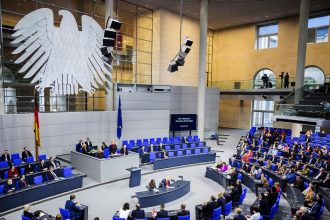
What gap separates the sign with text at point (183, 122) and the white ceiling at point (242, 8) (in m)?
9.08

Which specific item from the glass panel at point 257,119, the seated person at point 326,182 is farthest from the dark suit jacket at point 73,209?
Result: the glass panel at point 257,119

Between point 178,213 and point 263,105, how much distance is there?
77.6 ft

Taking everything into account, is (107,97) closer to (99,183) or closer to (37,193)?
(99,183)

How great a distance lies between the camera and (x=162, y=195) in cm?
1007

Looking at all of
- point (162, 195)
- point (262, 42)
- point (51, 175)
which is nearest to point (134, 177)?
point (162, 195)

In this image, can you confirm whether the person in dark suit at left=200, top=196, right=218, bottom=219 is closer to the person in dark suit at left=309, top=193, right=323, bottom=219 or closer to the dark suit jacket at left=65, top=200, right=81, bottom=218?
the person in dark suit at left=309, top=193, right=323, bottom=219

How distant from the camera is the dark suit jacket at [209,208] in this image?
8273 mm

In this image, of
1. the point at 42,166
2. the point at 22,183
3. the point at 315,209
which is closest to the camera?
the point at 315,209

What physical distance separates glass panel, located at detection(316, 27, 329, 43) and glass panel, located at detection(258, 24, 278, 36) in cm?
394

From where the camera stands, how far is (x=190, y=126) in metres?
22.5

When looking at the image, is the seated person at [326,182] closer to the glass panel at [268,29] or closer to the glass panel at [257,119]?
the glass panel at [257,119]

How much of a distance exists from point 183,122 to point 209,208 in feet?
46.5

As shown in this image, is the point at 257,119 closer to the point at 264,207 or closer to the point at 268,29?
the point at 268,29

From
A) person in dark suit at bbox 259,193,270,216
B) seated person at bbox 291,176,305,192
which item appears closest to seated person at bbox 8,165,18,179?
person in dark suit at bbox 259,193,270,216
